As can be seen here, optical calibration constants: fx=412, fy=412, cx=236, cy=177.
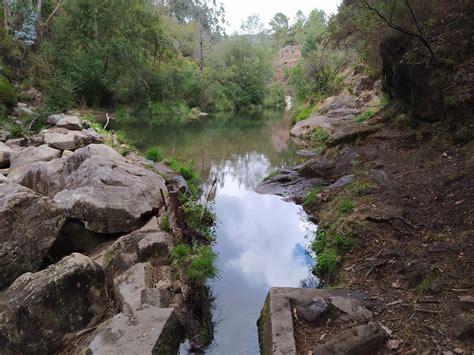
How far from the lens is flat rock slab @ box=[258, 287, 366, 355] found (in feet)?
12.7

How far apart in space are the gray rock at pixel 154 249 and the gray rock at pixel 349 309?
2690 mm

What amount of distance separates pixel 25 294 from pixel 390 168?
6.88 metres

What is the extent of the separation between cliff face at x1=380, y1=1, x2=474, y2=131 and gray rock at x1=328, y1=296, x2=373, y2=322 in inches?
200

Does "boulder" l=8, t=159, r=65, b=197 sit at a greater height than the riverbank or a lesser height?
lesser

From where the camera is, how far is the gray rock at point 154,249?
5.98 m

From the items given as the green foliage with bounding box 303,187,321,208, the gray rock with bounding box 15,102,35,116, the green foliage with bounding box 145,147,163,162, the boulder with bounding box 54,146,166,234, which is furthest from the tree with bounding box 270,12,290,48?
the boulder with bounding box 54,146,166,234


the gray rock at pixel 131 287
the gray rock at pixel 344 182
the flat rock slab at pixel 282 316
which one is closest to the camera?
the flat rock slab at pixel 282 316

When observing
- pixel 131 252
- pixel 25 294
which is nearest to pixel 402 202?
pixel 131 252

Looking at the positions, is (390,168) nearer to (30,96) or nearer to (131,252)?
(131,252)

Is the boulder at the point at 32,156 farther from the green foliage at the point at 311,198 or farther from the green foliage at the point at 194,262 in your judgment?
the green foliage at the point at 311,198

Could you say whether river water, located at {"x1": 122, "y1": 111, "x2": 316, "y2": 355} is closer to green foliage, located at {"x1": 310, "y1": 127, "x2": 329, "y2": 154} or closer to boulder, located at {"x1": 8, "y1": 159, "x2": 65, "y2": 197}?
green foliage, located at {"x1": 310, "y1": 127, "x2": 329, "y2": 154}

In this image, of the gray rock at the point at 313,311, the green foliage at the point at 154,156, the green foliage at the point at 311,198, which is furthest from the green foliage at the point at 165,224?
the green foliage at the point at 154,156

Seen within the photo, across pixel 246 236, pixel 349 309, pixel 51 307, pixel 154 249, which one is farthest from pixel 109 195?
pixel 349 309

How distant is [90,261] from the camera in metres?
4.80
